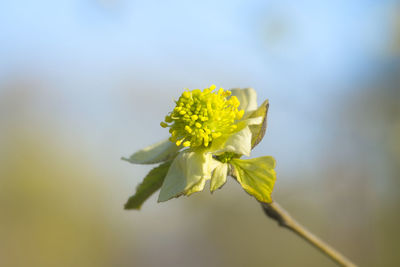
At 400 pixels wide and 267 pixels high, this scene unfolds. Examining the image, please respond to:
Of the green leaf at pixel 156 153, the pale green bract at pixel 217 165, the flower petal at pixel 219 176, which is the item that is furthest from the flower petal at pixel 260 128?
the green leaf at pixel 156 153

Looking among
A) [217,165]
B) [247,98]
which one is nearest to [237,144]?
[217,165]

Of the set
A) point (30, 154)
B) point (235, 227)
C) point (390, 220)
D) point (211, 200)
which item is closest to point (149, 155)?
point (390, 220)

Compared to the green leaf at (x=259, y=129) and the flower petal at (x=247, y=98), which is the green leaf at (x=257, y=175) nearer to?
the green leaf at (x=259, y=129)

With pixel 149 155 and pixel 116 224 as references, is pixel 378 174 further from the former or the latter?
pixel 116 224

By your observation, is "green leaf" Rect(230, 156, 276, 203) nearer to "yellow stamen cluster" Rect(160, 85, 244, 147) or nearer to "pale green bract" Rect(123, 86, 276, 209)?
"pale green bract" Rect(123, 86, 276, 209)

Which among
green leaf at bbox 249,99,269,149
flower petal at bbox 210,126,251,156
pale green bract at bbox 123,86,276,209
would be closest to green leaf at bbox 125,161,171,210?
pale green bract at bbox 123,86,276,209

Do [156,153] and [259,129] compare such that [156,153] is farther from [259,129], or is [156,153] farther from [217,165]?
[259,129]

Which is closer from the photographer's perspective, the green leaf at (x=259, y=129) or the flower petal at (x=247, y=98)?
the green leaf at (x=259, y=129)
